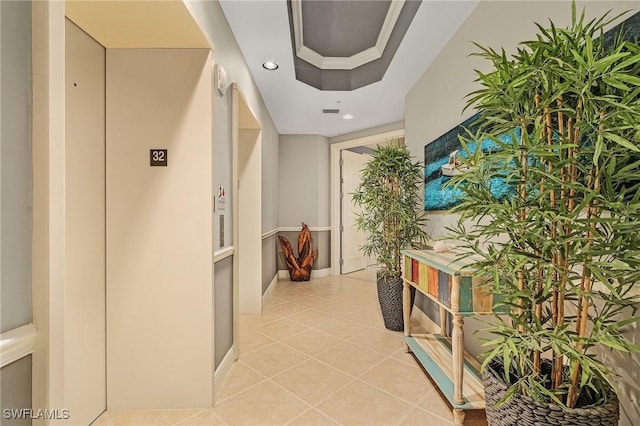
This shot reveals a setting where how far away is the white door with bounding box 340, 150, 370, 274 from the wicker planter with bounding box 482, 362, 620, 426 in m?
4.27

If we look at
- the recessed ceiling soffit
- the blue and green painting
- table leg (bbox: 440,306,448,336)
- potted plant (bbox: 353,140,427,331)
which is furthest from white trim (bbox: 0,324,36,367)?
potted plant (bbox: 353,140,427,331)

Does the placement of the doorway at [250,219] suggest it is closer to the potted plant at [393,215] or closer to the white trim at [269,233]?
the white trim at [269,233]

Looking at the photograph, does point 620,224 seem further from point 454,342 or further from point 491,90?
point 454,342

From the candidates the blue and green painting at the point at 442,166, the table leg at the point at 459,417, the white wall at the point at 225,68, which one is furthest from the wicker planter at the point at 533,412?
the white wall at the point at 225,68

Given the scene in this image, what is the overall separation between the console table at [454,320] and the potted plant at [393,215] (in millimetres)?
569

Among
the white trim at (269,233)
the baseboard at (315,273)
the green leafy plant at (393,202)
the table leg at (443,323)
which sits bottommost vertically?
the baseboard at (315,273)

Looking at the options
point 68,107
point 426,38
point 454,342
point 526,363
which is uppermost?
point 426,38

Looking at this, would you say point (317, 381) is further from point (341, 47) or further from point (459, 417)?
point (341, 47)

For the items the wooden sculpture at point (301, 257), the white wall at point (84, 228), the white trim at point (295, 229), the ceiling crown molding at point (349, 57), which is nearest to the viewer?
the white wall at point (84, 228)

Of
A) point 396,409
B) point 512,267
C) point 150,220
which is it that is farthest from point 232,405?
point 512,267

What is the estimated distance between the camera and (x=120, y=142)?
1.74 metres

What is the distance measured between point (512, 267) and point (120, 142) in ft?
6.50

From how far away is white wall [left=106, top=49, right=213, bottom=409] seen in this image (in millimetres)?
1743

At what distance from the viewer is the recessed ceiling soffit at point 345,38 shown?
2330 millimetres
